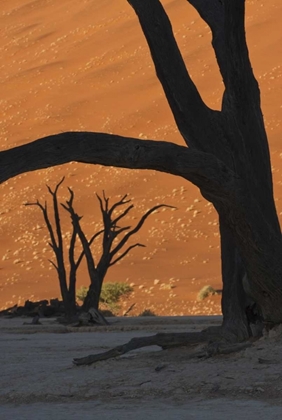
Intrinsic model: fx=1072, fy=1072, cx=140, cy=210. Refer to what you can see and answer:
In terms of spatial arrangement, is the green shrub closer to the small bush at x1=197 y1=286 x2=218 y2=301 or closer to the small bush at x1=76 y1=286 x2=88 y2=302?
the small bush at x1=76 y1=286 x2=88 y2=302

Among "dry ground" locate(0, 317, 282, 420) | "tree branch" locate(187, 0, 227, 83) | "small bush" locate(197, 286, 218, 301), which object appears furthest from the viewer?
"small bush" locate(197, 286, 218, 301)

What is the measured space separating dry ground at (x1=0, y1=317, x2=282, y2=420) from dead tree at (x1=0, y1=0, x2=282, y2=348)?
0.59 m

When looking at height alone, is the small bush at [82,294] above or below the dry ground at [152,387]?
above

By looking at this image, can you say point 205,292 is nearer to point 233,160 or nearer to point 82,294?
point 82,294

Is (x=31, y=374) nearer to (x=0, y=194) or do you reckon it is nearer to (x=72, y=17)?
(x=0, y=194)

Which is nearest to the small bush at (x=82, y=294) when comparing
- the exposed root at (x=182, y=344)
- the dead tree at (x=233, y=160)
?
the exposed root at (x=182, y=344)

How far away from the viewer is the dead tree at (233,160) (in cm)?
931

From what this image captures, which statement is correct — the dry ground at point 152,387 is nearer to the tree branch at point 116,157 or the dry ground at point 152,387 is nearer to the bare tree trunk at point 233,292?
the bare tree trunk at point 233,292

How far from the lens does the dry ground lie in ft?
25.4

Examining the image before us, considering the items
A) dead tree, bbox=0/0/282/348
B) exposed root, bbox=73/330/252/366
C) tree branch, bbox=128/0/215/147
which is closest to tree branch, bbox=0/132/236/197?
dead tree, bbox=0/0/282/348

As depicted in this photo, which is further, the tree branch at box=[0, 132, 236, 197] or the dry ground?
the dry ground

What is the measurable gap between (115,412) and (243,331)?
2955 mm

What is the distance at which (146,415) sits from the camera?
7.56 meters

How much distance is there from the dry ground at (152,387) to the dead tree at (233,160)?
0.59m
